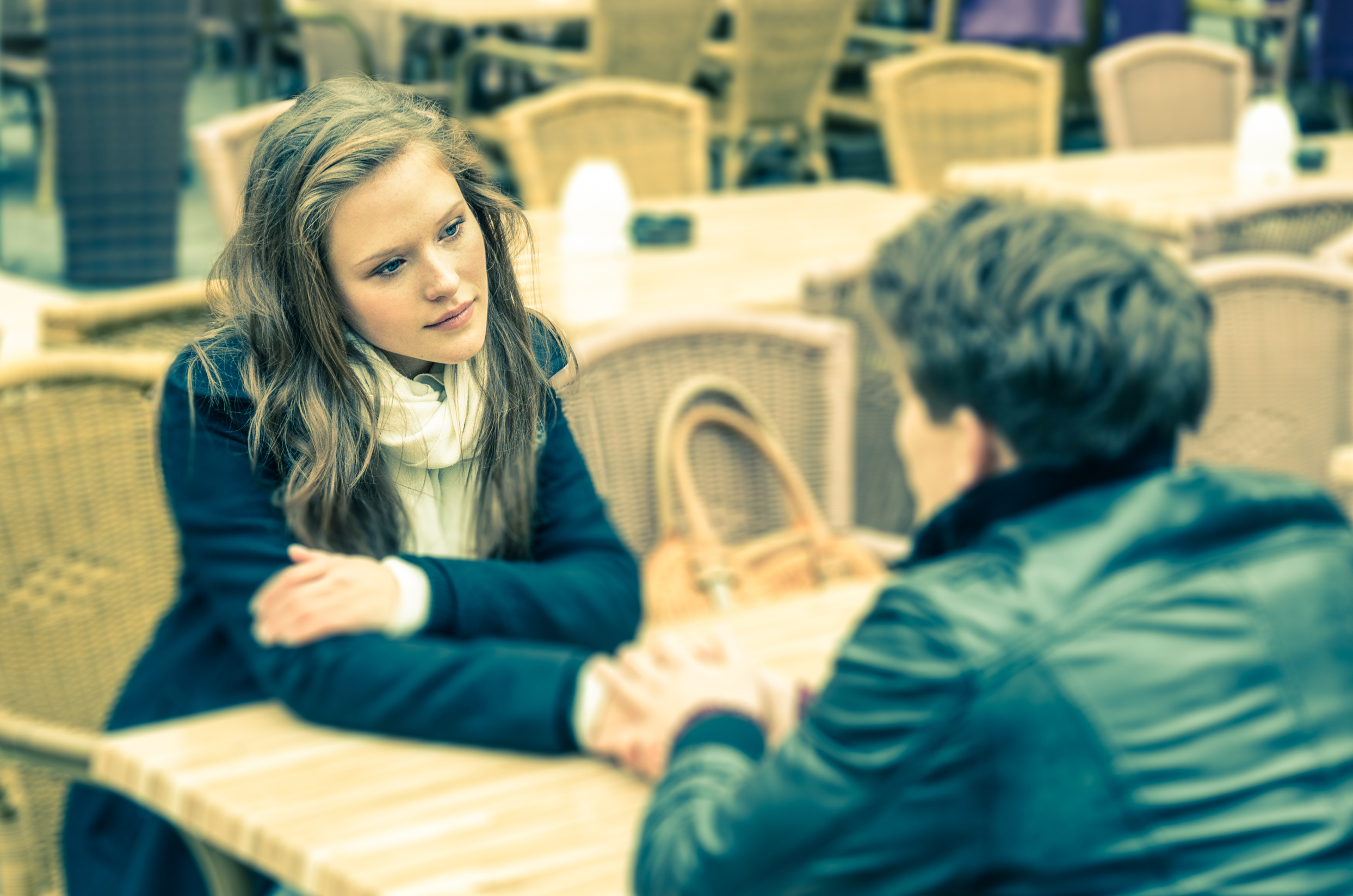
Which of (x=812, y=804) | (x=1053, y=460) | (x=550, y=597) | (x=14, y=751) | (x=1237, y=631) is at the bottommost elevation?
(x=14, y=751)

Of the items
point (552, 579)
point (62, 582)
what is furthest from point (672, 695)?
point (552, 579)

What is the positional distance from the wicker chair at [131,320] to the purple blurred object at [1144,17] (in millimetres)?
8785

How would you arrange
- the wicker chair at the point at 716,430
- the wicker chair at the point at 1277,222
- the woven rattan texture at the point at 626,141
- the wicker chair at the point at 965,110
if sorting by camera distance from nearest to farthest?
the wicker chair at the point at 716,430, the wicker chair at the point at 1277,222, the woven rattan texture at the point at 626,141, the wicker chair at the point at 965,110

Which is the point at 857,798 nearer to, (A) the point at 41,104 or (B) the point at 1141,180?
(A) the point at 41,104

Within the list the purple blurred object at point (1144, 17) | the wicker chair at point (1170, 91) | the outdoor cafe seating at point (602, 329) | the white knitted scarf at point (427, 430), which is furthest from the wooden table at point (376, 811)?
the purple blurred object at point (1144, 17)

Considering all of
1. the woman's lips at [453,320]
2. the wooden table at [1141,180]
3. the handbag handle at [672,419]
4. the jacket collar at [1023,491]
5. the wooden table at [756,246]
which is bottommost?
the wooden table at [756,246]

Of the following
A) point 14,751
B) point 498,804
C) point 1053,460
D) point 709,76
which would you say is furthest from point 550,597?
point 709,76

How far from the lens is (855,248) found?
13.4 ft

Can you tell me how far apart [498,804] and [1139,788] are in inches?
25.3

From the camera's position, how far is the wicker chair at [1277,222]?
4.11 meters

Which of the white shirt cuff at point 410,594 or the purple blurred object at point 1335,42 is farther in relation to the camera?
the purple blurred object at point 1335,42

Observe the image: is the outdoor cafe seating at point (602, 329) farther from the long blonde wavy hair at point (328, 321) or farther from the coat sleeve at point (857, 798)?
the coat sleeve at point (857, 798)

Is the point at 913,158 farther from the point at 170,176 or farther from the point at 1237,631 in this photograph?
the point at 170,176

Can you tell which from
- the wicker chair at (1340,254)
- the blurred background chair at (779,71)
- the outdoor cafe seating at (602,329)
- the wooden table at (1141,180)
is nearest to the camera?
the outdoor cafe seating at (602,329)
